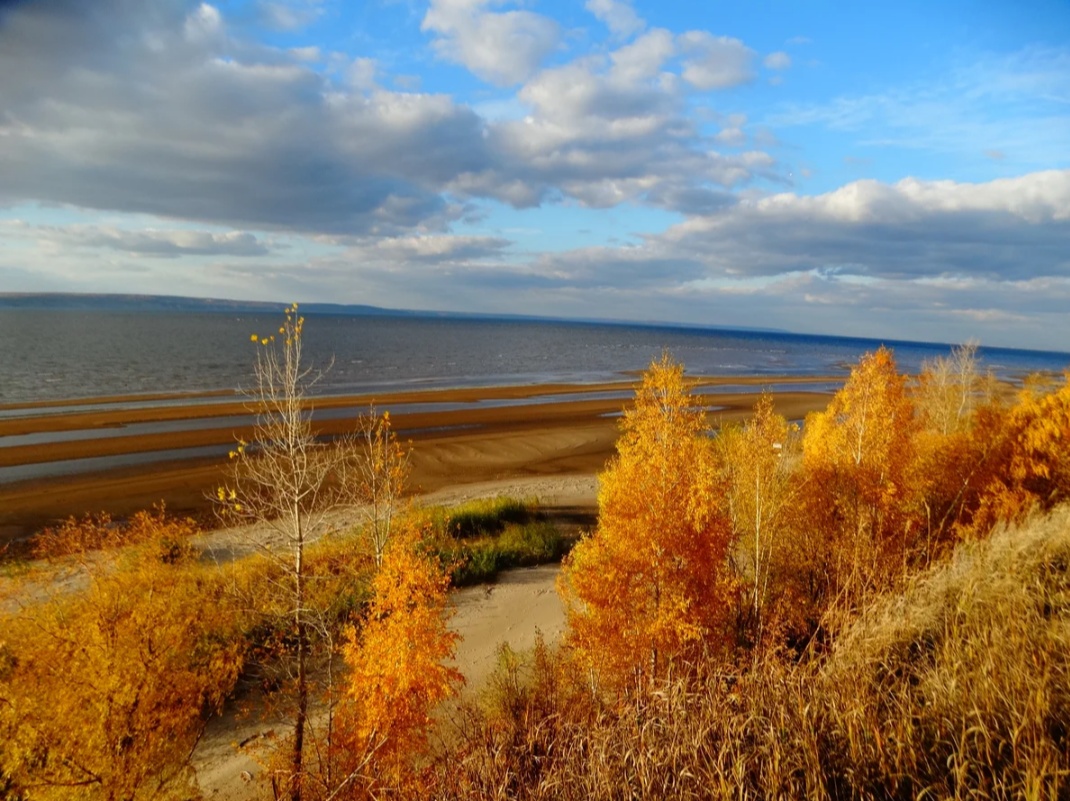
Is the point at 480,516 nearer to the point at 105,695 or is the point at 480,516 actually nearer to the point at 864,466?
the point at 864,466

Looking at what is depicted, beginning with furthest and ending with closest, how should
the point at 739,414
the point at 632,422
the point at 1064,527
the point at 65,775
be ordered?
1. the point at 739,414
2. the point at 632,422
3. the point at 65,775
4. the point at 1064,527

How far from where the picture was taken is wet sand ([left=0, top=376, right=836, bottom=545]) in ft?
97.0

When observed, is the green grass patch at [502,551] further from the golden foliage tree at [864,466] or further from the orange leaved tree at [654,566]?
the golden foliage tree at [864,466]

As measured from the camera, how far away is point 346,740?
44.6 ft

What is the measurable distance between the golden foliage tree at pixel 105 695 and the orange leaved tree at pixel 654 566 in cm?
968

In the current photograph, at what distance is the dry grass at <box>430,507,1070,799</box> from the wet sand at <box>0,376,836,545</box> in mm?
29417

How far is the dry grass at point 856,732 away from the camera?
4.11m

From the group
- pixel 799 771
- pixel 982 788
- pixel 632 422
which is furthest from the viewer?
pixel 632 422

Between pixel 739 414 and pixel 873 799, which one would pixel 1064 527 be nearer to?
pixel 873 799

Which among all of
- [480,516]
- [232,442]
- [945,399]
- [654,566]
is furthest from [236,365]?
[945,399]

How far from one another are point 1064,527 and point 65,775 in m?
18.8

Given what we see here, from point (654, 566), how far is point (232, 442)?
115ft

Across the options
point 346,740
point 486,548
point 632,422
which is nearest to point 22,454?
point 486,548

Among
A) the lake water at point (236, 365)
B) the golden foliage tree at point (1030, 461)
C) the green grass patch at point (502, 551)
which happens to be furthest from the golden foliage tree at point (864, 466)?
the lake water at point (236, 365)
